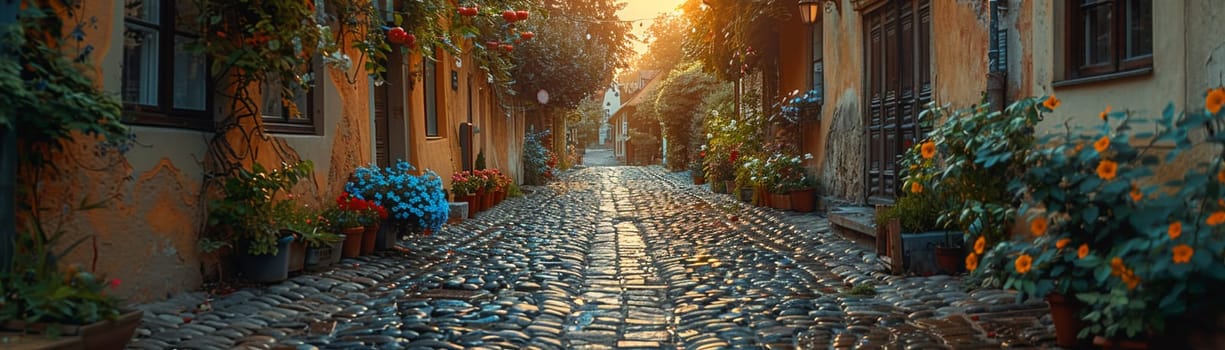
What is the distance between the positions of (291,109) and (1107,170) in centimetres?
499

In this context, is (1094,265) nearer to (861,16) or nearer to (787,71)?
(861,16)

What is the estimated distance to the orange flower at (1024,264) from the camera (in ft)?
12.1

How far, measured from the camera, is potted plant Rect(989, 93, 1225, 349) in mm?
3100

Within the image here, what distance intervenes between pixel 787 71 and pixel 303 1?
9.42m

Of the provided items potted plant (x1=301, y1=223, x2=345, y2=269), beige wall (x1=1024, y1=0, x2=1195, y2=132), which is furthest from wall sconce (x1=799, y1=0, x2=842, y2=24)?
potted plant (x1=301, y1=223, x2=345, y2=269)

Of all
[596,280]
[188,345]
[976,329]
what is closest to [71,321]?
[188,345]

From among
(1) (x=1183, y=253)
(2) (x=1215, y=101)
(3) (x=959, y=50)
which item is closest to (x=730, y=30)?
(3) (x=959, y=50)

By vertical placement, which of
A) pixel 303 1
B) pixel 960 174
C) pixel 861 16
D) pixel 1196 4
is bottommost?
pixel 960 174

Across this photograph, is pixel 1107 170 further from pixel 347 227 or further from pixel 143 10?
pixel 347 227

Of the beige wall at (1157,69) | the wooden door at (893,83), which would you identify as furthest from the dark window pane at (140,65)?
the wooden door at (893,83)

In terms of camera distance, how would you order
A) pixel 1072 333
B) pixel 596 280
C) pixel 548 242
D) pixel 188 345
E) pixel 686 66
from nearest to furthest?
pixel 1072 333 < pixel 188 345 < pixel 596 280 < pixel 548 242 < pixel 686 66

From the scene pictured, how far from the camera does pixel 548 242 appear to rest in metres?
8.65

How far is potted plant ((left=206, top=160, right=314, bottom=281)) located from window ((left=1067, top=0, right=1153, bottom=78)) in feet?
16.7

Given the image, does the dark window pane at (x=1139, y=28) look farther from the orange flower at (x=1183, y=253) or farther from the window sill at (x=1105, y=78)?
the orange flower at (x=1183, y=253)
